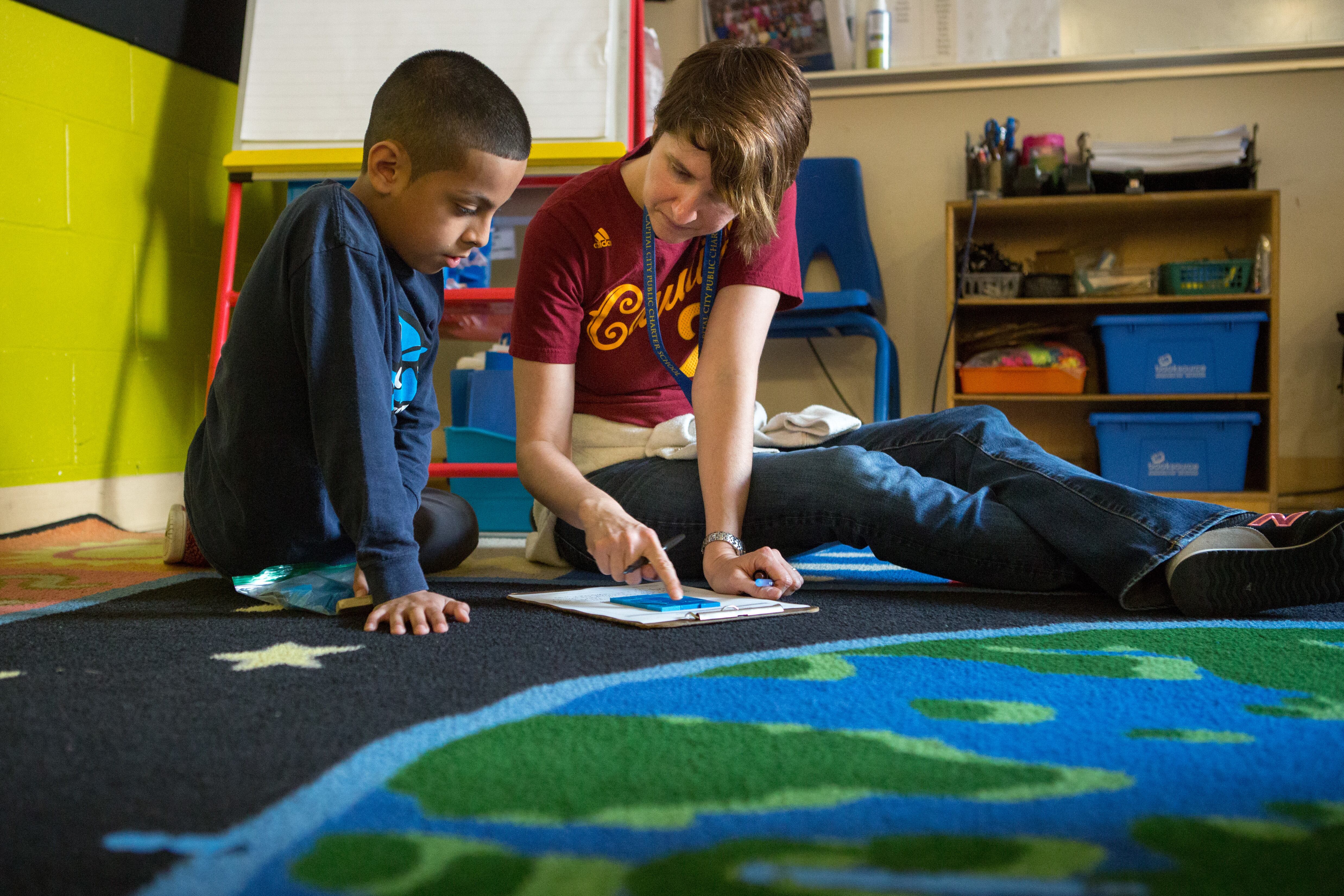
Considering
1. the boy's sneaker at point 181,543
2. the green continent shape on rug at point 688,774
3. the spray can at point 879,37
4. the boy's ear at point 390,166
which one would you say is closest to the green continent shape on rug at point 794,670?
the green continent shape on rug at point 688,774

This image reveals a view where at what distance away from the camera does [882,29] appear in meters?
2.67

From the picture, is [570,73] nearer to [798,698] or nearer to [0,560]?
[0,560]

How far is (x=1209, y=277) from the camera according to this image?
2312mm

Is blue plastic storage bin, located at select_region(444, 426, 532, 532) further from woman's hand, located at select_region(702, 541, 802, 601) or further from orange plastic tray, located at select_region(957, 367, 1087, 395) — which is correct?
orange plastic tray, located at select_region(957, 367, 1087, 395)

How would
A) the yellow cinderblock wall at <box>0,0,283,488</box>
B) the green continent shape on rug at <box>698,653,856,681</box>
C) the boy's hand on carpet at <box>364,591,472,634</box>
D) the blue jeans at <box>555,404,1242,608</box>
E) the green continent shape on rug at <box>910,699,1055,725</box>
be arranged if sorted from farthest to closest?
the yellow cinderblock wall at <box>0,0,283,488</box> → the blue jeans at <box>555,404,1242,608</box> → the boy's hand on carpet at <box>364,591,472,634</box> → the green continent shape on rug at <box>698,653,856,681</box> → the green continent shape on rug at <box>910,699,1055,725</box>

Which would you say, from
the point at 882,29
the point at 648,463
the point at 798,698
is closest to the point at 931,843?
the point at 798,698

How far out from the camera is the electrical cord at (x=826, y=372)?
2768 millimetres

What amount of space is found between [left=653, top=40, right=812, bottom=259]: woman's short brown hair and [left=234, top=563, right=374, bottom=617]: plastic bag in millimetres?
566

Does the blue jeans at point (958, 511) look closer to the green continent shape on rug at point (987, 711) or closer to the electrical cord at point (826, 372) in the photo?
the green continent shape on rug at point (987, 711)

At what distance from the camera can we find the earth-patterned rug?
16.1 inches

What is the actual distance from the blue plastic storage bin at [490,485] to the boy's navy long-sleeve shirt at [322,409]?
0.76 meters

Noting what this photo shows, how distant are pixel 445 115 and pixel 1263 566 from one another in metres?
0.90

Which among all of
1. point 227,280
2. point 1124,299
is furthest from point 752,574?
point 1124,299

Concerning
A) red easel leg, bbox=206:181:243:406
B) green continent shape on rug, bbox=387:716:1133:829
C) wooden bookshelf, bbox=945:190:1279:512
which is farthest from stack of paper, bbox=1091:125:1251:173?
green continent shape on rug, bbox=387:716:1133:829
